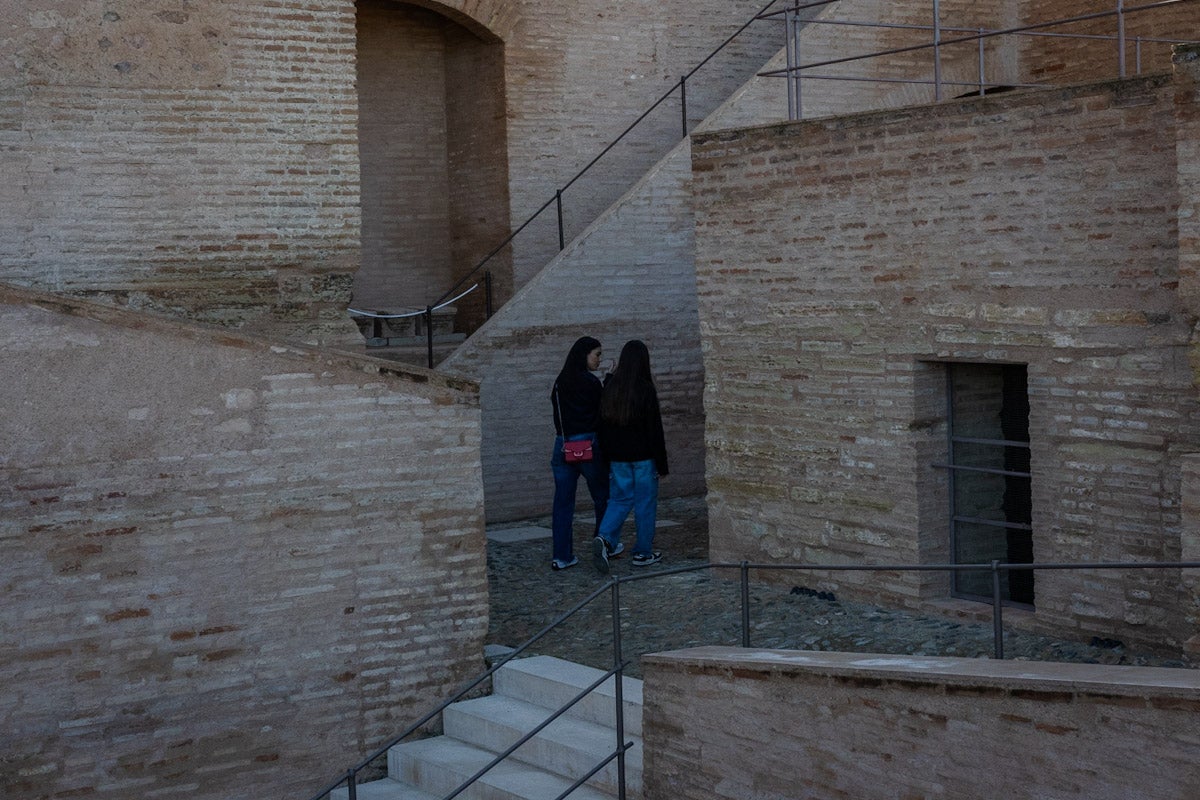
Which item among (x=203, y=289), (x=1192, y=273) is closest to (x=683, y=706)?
(x=1192, y=273)

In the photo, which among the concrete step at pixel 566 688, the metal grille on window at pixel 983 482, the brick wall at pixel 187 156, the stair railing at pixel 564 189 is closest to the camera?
the concrete step at pixel 566 688

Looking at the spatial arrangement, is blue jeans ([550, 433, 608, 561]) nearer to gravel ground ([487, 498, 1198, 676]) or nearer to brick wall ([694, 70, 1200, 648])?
gravel ground ([487, 498, 1198, 676])

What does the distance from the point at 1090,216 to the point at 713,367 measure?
316 centimetres

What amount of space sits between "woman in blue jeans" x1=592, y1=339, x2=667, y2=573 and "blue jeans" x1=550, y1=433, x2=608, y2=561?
0.81ft

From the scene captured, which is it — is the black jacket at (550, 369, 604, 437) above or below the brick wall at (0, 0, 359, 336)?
below

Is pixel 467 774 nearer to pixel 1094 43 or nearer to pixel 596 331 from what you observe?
pixel 596 331

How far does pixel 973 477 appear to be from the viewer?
973 centimetres

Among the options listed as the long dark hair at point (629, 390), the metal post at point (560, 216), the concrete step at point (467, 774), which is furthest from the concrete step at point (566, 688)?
the metal post at point (560, 216)

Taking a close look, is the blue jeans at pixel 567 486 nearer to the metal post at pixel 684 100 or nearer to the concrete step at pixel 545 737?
the concrete step at pixel 545 737

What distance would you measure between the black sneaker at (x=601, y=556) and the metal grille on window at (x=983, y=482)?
2637 mm

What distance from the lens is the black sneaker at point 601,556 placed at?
441 inches

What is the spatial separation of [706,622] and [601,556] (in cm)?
173

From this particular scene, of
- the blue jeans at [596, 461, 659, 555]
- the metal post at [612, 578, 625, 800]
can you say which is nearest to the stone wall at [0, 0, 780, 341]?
the blue jeans at [596, 461, 659, 555]

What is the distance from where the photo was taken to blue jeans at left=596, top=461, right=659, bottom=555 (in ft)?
37.0
